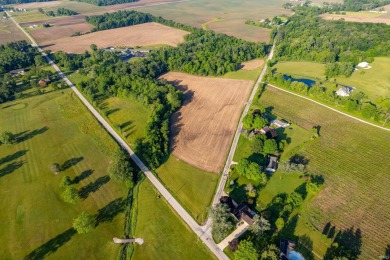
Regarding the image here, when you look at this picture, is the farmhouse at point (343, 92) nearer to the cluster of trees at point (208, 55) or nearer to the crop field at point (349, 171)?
the crop field at point (349, 171)

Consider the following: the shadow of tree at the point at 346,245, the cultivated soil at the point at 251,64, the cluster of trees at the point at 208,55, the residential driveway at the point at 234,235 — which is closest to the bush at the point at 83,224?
the residential driveway at the point at 234,235

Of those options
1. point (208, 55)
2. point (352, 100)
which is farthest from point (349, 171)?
point (208, 55)

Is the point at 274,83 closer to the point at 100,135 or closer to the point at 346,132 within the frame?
the point at 346,132

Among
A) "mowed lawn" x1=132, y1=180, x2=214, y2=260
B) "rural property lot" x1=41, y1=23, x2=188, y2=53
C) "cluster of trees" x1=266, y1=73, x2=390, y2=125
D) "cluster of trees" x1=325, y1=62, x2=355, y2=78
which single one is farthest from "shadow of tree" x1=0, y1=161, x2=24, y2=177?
"cluster of trees" x1=325, y1=62, x2=355, y2=78

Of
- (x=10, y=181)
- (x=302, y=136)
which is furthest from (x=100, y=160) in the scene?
(x=302, y=136)

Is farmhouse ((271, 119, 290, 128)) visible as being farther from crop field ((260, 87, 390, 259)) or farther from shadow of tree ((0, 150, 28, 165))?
shadow of tree ((0, 150, 28, 165))

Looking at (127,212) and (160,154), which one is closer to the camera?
(127,212)
